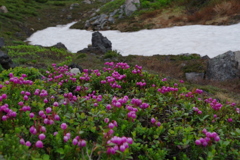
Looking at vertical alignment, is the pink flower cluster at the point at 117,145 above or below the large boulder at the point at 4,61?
above

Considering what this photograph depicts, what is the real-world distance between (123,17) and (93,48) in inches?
598

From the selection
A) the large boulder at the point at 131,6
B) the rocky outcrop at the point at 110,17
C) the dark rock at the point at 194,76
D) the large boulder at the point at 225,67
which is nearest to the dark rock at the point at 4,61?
the dark rock at the point at 194,76

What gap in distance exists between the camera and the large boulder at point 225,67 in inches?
479

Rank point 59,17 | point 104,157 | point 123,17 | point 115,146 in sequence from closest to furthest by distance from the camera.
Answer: point 115,146
point 104,157
point 123,17
point 59,17

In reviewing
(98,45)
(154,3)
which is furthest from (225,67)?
(154,3)

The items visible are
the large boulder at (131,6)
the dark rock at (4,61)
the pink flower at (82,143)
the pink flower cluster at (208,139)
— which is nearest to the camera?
the pink flower at (82,143)

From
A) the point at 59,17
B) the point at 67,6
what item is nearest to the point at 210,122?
the point at 59,17

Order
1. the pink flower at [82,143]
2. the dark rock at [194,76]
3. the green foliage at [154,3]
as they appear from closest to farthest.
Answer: the pink flower at [82,143] → the dark rock at [194,76] → the green foliage at [154,3]

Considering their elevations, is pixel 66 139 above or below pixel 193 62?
above

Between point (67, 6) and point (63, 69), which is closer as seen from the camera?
point (63, 69)

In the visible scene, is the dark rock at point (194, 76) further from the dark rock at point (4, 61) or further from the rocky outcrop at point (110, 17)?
the rocky outcrop at point (110, 17)

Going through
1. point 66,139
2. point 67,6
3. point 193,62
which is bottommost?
point 193,62

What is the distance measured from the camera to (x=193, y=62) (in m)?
14.3

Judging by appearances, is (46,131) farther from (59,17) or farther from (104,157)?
(59,17)
